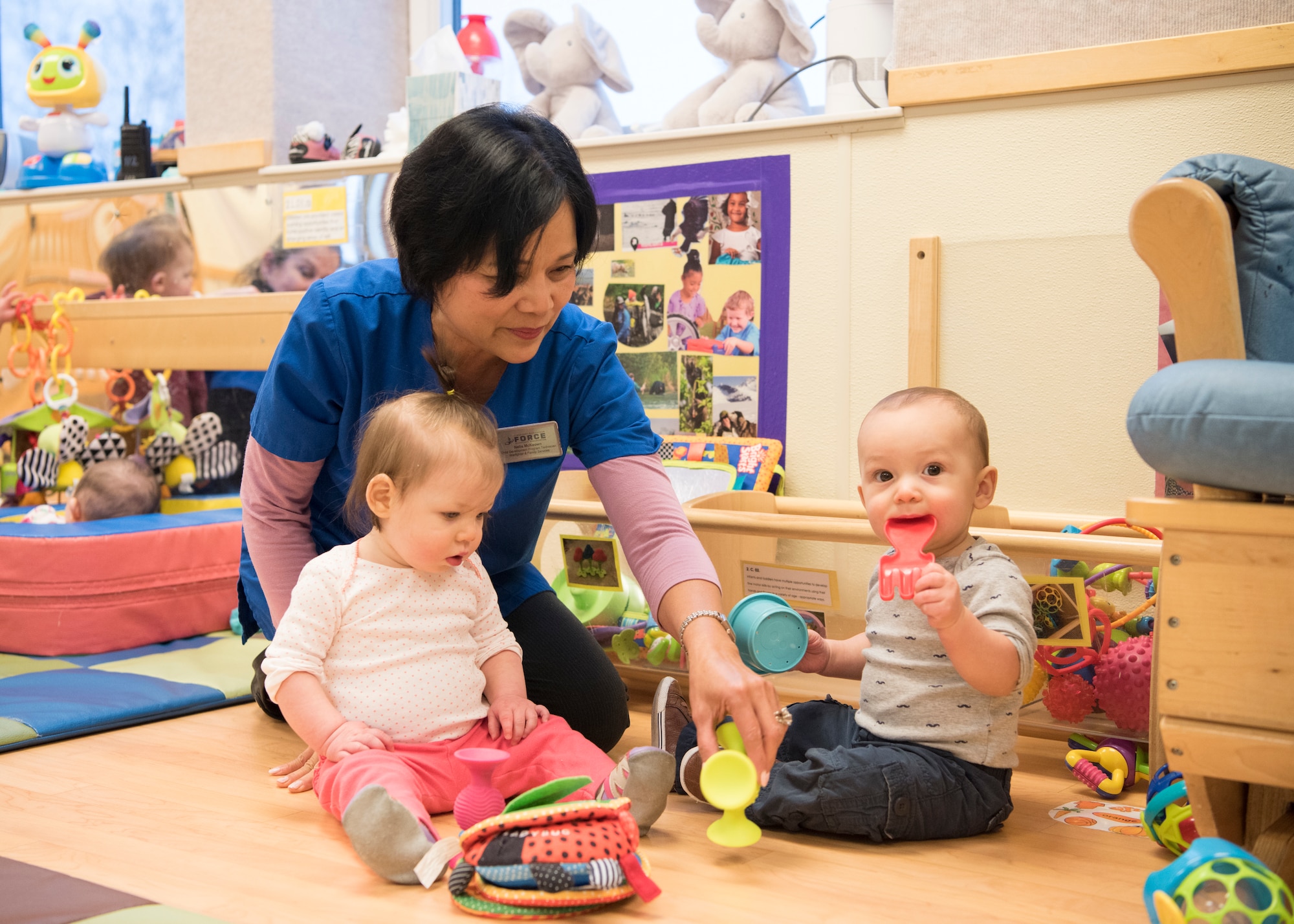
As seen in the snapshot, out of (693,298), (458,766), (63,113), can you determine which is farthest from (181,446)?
(458,766)

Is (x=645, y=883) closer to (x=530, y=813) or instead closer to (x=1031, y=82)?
(x=530, y=813)

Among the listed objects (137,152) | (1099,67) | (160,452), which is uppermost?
(137,152)

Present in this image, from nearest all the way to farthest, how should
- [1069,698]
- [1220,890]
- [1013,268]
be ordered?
[1220,890], [1069,698], [1013,268]

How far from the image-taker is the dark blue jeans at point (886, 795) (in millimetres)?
1078

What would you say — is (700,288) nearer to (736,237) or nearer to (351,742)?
(736,237)

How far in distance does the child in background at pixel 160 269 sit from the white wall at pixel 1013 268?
1.53m

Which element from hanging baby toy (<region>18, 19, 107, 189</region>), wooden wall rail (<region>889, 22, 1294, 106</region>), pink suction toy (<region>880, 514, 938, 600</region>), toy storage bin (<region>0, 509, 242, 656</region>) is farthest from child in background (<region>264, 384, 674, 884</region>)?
hanging baby toy (<region>18, 19, 107, 189</region>)

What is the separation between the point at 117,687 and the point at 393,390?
0.75 m

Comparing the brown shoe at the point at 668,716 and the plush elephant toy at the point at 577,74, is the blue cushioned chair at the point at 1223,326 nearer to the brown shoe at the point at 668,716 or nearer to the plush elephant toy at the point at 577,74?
the brown shoe at the point at 668,716

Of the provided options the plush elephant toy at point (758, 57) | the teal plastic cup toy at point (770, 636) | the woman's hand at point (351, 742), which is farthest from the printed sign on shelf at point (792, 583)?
the plush elephant toy at point (758, 57)

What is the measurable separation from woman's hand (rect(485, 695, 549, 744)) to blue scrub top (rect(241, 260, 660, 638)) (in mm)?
233

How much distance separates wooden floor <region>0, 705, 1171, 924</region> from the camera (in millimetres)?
921

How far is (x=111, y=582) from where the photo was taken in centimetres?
189

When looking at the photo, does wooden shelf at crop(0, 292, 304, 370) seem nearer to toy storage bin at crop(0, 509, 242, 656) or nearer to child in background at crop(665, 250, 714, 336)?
toy storage bin at crop(0, 509, 242, 656)
